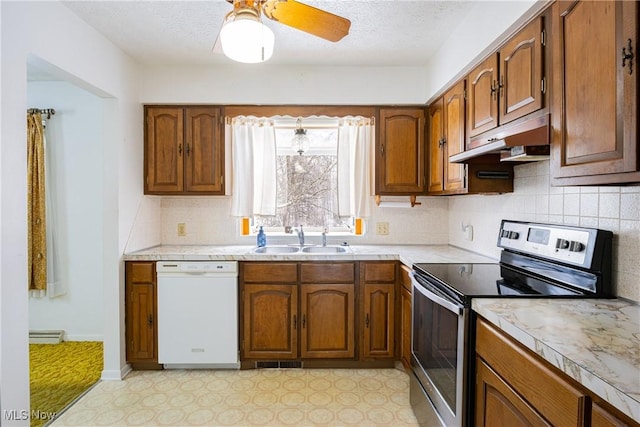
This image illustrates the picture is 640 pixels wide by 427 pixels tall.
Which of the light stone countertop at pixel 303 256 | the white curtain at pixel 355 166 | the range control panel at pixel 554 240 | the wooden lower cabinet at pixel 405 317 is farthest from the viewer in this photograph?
the white curtain at pixel 355 166

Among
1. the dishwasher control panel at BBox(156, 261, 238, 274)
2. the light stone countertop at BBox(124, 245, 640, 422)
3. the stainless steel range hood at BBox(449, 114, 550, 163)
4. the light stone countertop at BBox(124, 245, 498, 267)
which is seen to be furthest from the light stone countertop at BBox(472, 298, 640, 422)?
the dishwasher control panel at BBox(156, 261, 238, 274)

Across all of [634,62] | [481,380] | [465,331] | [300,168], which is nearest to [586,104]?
[634,62]

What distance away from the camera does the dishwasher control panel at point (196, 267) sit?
8.48ft

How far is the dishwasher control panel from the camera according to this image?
259 cm

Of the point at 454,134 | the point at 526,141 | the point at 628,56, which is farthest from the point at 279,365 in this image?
the point at 628,56

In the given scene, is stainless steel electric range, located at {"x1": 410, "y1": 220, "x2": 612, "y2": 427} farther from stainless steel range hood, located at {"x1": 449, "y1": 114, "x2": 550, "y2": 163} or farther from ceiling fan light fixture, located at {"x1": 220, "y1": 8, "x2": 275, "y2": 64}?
ceiling fan light fixture, located at {"x1": 220, "y1": 8, "x2": 275, "y2": 64}

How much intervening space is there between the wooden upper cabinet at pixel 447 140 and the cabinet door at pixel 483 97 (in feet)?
0.36

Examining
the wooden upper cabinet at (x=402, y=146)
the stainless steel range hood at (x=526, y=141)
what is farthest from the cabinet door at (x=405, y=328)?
the stainless steel range hood at (x=526, y=141)

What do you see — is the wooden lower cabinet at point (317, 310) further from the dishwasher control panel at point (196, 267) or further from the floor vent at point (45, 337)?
the floor vent at point (45, 337)

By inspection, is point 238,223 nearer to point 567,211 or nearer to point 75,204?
point 75,204

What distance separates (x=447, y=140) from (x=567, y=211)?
101 centimetres

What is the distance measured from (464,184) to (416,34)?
3.56ft

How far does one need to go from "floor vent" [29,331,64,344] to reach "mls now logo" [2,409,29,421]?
1.73 metres

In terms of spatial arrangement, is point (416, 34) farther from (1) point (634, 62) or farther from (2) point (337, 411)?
(2) point (337, 411)
